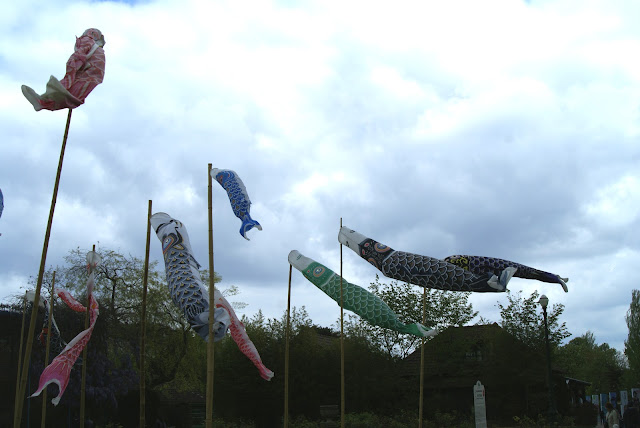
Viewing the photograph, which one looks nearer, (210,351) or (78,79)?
(210,351)

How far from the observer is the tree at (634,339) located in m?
43.1

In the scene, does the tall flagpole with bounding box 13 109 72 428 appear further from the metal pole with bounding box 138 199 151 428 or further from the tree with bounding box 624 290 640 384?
the tree with bounding box 624 290 640 384

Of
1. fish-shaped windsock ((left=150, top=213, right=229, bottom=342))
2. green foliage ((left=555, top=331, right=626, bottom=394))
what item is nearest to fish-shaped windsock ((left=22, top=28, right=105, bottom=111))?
fish-shaped windsock ((left=150, top=213, right=229, bottom=342))

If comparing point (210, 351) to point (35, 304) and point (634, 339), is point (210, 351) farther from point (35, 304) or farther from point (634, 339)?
point (634, 339)

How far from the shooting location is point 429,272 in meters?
10.7

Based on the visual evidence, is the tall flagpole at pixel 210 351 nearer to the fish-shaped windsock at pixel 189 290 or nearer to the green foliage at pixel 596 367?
the fish-shaped windsock at pixel 189 290

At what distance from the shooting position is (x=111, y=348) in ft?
86.5

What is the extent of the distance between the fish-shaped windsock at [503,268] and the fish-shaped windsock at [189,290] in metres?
3.94

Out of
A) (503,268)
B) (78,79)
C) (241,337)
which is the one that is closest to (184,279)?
(241,337)

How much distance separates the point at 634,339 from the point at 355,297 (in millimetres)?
40203

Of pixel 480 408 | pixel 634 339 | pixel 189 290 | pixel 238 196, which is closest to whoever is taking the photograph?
pixel 189 290

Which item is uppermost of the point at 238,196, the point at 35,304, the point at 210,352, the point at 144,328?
the point at 238,196

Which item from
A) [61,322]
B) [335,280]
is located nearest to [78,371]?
[61,322]

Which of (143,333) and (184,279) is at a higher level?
(184,279)
